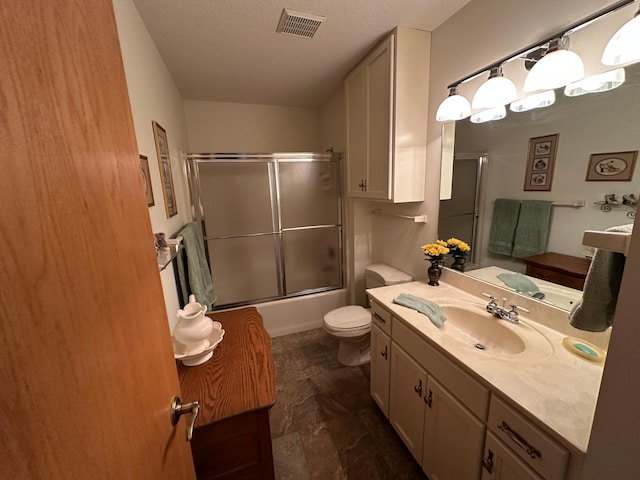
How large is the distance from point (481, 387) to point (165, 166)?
6.39ft

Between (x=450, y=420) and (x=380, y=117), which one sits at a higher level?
(x=380, y=117)

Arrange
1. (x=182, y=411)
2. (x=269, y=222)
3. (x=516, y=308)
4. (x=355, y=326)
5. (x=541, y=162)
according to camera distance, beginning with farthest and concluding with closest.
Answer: (x=269, y=222) < (x=355, y=326) < (x=516, y=308) < (x=541, y=162) < (x=182, y=411)

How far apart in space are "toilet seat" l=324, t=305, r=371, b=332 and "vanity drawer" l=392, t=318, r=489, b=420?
25.7 inches

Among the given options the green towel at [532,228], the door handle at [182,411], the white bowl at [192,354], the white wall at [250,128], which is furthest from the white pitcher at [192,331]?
the white wall at [250,128]

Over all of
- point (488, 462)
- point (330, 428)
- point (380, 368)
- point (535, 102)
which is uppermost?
point (535, 102)

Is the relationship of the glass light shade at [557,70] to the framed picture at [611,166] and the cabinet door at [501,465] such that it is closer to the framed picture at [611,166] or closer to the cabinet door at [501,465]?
the framed picture at [611,166]

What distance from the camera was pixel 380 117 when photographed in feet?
5.80

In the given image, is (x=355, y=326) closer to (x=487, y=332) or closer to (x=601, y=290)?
(x=487, y=332)

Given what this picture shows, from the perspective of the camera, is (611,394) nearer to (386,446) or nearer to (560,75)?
(560,75)

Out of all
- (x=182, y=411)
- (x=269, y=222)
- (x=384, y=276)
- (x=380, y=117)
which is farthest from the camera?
(x=269, y=222)

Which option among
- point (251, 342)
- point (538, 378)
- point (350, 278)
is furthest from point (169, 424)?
point (350, 278)

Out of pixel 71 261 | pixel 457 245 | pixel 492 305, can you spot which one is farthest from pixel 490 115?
pixel 71 261

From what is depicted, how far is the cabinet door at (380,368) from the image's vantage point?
153cm

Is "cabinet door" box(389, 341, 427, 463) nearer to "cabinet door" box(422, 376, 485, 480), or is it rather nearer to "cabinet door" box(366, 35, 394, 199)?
"cabinet door" box(422, 376, 485, 480)
